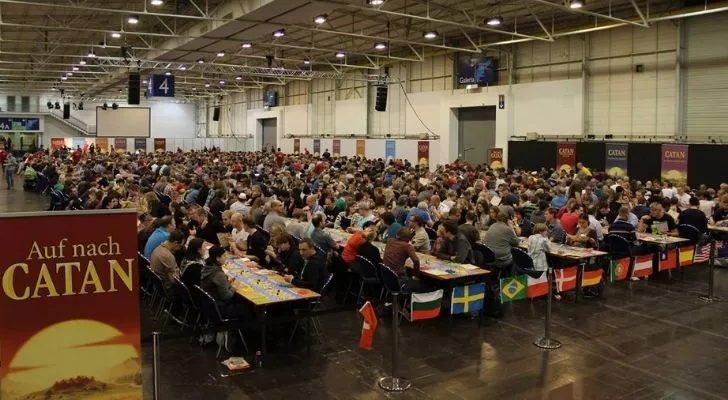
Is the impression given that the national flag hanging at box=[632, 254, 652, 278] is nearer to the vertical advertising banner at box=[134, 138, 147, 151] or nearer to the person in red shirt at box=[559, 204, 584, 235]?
the person in red shirt at box=[559, 204, 584, 235]

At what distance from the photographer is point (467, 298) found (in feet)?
23.2

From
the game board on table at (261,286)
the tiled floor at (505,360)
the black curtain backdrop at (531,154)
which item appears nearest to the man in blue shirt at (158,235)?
the tiled floor at (505,360)

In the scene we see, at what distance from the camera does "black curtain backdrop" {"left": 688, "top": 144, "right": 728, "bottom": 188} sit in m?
17.2

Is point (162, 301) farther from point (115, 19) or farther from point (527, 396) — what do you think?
point (115, 19)

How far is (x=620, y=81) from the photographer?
20453 mm

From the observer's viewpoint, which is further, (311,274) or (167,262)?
(167,262)

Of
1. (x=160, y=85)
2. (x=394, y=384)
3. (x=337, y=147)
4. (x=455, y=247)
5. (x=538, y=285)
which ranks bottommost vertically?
(x=394, y=384)

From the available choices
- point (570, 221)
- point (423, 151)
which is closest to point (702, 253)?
point (570, 221)

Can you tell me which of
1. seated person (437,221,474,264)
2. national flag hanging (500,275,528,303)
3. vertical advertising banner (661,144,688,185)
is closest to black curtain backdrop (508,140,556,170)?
vertical advertising banner (661,144,688,185)

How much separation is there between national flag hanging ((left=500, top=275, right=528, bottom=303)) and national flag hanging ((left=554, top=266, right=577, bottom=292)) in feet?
2.39

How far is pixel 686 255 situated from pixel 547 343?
4070 millimetres

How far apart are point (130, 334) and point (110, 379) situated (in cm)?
23

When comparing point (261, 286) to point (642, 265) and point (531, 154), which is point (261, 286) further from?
point (531, 154)

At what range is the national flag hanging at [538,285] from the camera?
731cm
